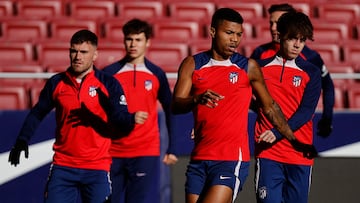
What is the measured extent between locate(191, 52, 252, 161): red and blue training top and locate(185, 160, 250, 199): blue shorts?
0.15 ft

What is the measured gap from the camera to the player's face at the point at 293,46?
6.84 metres

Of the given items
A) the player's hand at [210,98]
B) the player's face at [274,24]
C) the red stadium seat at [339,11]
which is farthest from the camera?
the red stadium seat at [339,11]

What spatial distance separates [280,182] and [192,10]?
5.99 m

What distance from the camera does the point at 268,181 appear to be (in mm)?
6879

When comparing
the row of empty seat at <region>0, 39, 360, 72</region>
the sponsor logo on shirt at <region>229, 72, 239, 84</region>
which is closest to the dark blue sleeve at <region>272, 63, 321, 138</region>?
the sponsor logo on shirt at <region>229, 72, 239, 84</region>

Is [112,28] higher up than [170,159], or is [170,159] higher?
[112,28]

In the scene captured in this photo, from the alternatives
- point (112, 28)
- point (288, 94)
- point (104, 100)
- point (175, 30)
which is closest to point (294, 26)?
point (288, 94)

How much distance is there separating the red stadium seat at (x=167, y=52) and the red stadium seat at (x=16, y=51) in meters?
1.58

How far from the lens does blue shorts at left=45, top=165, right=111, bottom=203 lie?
675cm

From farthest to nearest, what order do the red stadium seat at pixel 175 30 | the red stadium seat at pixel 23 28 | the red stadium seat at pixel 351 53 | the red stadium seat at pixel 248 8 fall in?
the red stadium seat at pixel 248 8
the red stadium seat at pixel 23 28
the red stadium seat at pixel 175 30
the red stadium seat at pixel 351 53

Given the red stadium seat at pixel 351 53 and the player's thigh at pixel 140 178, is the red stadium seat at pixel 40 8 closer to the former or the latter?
the red stadium seat at pixel 351 53

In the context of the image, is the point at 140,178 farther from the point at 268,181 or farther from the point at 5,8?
the point at 5,8

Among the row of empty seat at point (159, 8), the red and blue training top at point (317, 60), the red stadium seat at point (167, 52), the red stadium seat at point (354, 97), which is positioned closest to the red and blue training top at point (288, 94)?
the red and blue training top at point (317, 60)

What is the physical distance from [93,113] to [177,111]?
1044 millimetres
